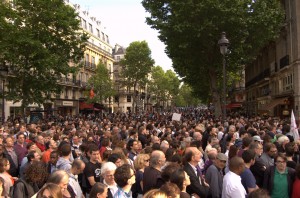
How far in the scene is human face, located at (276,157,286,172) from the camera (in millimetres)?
5824

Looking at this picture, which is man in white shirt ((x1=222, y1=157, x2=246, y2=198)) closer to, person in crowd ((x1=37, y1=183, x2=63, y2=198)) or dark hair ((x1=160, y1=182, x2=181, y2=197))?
dark hair ((x1=160, y1=182, x2=181, y2=197))

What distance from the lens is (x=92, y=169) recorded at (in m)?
6.51

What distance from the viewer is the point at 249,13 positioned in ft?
89.9

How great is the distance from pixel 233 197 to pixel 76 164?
2.48 meters

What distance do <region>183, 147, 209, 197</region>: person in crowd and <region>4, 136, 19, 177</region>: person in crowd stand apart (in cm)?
438

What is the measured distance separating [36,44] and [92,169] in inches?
959

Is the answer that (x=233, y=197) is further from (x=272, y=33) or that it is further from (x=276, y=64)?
(x=276, y=64)

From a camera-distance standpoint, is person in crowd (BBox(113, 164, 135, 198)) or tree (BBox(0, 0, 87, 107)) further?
tree (BBox(0, 0, 87, 107))

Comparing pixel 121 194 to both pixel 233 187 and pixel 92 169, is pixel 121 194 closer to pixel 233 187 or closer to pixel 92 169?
pixel 233 187

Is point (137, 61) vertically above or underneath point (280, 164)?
above

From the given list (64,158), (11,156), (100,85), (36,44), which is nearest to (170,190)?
(64,158)

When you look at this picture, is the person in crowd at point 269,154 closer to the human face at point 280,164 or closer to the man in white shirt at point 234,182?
the human face at point 280,164

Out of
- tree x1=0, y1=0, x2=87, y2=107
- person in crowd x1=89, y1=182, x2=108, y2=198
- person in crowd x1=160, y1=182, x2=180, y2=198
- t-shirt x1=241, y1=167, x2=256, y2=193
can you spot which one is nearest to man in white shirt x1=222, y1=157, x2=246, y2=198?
t-shirt x1=241, y1=167, x2=256, y2=193

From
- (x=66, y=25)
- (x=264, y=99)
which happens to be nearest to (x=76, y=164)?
(x=66, y=25)
